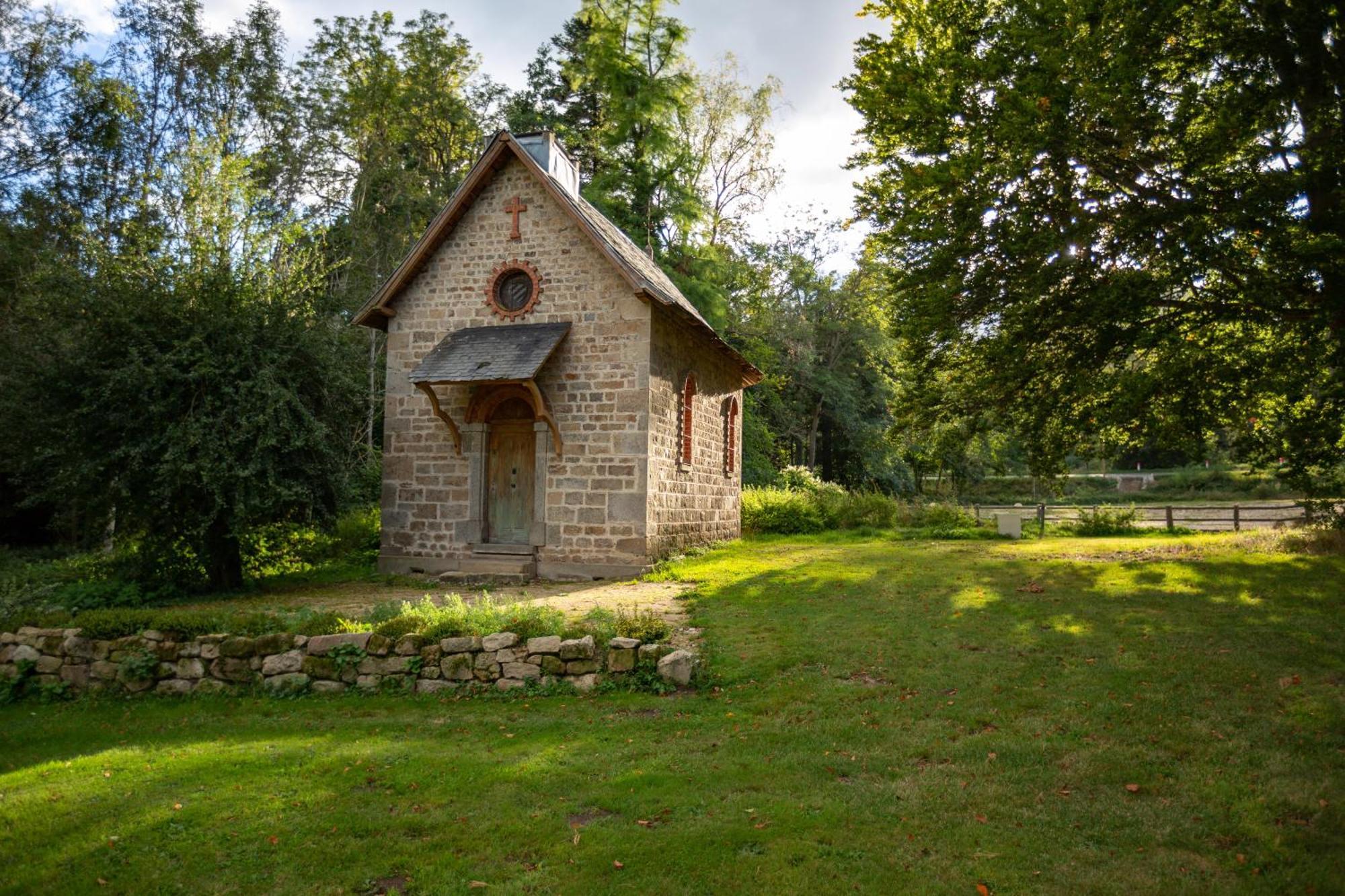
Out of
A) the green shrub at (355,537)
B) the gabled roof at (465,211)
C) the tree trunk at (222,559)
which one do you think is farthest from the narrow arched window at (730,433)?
the tree trunk at (222,559)

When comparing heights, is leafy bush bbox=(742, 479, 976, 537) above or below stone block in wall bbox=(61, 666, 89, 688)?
above

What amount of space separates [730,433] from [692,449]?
4.14 m

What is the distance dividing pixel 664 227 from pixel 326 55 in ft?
48.5

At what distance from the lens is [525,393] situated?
587 inches

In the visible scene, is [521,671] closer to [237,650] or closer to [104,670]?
[237,650]

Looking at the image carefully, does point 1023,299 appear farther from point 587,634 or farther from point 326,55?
point 326,55

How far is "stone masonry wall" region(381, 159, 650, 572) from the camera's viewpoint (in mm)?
A: 14383

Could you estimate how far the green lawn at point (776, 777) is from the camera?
14.1 ft

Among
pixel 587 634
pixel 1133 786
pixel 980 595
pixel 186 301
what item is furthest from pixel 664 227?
pixel 1133 786

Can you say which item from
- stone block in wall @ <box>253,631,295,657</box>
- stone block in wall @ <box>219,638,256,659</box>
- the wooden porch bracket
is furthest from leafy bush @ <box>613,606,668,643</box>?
the wooden porch bracket

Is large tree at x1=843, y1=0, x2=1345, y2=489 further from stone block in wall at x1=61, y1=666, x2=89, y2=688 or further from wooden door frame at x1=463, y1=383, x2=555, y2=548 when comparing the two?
stone block in wall at x1=61, y1=666, x2=89, y2=688

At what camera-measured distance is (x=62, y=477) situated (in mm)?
12000

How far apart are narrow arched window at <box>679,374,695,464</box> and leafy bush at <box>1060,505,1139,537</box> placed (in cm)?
1289

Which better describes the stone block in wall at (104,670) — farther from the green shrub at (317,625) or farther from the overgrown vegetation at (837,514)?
the overgrown vegetation at (837,514)
